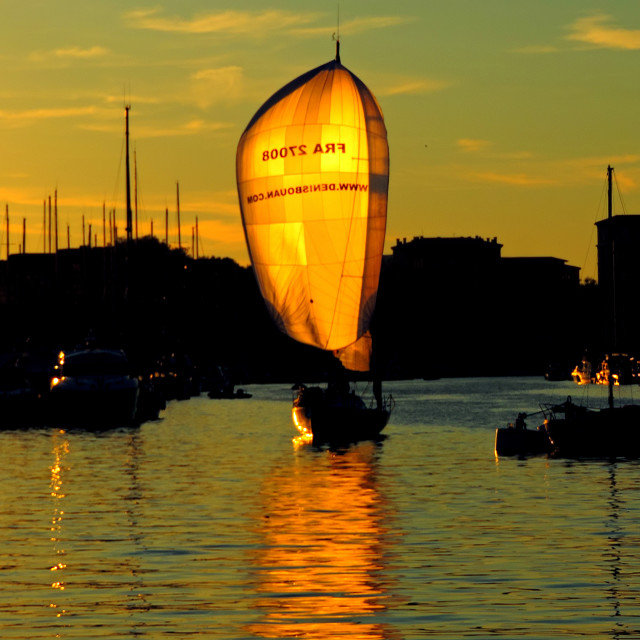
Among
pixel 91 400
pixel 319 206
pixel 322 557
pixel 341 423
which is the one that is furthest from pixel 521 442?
pixel 322 557

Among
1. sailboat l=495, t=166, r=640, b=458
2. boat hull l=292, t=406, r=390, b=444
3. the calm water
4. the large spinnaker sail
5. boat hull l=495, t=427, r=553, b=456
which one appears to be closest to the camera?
the calm water

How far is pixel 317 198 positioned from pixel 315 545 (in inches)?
1216

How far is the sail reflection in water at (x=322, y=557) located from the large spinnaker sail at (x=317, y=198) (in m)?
12.8

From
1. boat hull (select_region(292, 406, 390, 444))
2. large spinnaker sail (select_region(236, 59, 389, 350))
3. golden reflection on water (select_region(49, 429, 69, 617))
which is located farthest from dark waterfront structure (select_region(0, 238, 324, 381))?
large spinnaker sail (select_region(236, 59, 389, 350))

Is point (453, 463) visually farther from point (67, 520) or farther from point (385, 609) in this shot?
point (385, 609)

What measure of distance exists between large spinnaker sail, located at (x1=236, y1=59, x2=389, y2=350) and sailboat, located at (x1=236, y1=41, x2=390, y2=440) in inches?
1.4

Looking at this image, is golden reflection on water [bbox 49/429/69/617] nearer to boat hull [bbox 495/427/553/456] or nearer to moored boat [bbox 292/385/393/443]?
moored boat [bbox 292/385/393/443]

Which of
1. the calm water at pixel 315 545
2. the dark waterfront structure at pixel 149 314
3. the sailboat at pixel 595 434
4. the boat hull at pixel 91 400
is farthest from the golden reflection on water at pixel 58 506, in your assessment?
the sailboat at pixel 595 434

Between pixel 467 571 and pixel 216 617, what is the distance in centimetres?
553

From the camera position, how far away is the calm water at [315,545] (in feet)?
67.2

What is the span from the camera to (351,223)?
2331 inches

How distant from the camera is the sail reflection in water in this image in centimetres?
2023

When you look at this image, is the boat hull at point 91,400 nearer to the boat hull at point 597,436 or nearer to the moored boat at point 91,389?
the moored boat at point 91,389

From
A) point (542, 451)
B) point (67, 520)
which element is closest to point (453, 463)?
point (542, 451)
